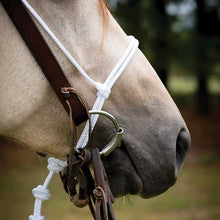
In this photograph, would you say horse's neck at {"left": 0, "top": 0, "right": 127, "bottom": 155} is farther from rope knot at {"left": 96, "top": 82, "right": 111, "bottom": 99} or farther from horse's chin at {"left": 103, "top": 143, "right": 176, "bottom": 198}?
horse's chin at {"left": 103, "top": 143, "right": 176, "bottom": 198}

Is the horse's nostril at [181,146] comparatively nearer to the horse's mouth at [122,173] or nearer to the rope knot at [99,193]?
the horse's mouth at [122,173]

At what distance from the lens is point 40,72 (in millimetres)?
1508

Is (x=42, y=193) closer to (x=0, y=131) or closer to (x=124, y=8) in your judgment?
(x=0, y=131)

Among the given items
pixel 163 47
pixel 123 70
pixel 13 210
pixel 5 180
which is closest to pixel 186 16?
pixel 163 47

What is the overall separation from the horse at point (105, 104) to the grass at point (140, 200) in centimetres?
282

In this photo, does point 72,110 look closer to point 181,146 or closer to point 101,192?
point 101,192

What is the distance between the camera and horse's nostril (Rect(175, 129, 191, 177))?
1711 mm

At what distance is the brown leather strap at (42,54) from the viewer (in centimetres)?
143

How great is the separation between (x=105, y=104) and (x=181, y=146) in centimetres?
44

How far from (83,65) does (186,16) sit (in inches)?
420

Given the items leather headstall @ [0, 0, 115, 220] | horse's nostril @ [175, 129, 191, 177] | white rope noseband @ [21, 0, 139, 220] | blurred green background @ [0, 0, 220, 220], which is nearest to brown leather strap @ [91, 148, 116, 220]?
leather headstall @ [0, 0, 115, 220]

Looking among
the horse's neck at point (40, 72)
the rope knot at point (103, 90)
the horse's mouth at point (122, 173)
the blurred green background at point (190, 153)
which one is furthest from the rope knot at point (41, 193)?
the blurred green background at point (190, 153)

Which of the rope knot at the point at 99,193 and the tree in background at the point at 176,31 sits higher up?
the rope knot at the point at 99,193

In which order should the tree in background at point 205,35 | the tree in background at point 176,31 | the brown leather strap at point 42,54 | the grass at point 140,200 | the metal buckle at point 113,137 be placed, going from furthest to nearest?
the tree in background at point 205,35 < the tree in background at point 176,31 < the grass at point 140,200 < the metal buckle at point 113,137 < the brown leather strap at point 42,54
